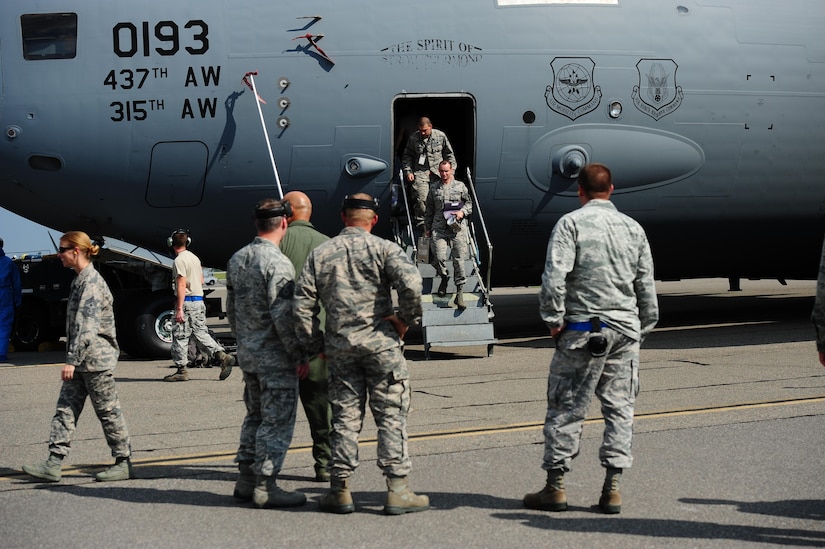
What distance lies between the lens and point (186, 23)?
13.8 m

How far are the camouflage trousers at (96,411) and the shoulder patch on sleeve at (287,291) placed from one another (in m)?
1.54

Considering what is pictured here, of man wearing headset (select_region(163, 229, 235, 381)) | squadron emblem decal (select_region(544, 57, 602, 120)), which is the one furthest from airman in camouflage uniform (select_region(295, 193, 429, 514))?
squadron emblem decal (select_region(544, 57, 602, 120))

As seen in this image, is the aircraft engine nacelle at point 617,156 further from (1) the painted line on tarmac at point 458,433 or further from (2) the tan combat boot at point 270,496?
(2) the tan combat boot at point 270,496

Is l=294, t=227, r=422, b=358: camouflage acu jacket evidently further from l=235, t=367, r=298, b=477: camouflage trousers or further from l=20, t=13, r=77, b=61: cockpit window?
l=20, t=13, r=77, b=61: cockpit window

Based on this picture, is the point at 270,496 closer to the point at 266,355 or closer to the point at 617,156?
the point at 266,355

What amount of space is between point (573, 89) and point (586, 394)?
909 cm

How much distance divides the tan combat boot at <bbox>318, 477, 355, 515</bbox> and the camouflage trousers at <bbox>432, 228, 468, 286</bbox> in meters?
7.80

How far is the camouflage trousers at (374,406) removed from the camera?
19.3 feet

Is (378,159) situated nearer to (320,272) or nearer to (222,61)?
(222,61)

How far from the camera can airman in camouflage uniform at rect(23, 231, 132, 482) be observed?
22.5 ft

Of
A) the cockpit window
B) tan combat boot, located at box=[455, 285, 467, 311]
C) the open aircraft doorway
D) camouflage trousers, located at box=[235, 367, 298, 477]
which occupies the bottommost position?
tan combat boot, located at box=[455, 285, 467, 311]

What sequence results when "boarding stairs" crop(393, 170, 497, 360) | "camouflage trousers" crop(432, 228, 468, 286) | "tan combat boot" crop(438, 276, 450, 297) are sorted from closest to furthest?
1. "boarding stairs" crop(393, 170, 497, 360)
2. "camouflage trousers" crop(432, 228, 468, 286)
3. "tan combat boot" crop(438, 276, 450, 297)

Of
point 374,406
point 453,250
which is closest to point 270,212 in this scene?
point 374,406

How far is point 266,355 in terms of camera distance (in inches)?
246
